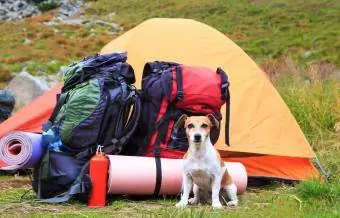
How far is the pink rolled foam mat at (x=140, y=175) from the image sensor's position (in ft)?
18.8

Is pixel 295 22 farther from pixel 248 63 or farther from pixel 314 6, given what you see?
pixel 248 63

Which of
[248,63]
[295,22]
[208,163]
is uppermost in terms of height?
[295,22]

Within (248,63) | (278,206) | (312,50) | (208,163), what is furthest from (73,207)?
(312,50)

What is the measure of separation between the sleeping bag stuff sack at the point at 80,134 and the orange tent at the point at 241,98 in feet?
4.62

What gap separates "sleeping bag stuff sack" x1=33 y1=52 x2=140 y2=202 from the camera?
5.88 metres

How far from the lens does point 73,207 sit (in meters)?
5.57

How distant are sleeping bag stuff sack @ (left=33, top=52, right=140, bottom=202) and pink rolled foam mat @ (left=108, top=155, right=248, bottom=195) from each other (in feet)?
0.82

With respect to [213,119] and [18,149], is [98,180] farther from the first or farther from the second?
[213,119]

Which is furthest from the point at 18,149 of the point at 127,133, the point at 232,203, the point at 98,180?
the point at 232,203

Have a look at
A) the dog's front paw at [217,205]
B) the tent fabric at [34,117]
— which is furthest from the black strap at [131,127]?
the tent fabric at [34,117]

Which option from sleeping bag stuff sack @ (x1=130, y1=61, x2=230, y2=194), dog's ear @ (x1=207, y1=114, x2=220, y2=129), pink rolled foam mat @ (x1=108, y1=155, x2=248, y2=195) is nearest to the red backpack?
sleeping bag stuff sack @ (x1=130, y1=61, x2=230, y2=194)

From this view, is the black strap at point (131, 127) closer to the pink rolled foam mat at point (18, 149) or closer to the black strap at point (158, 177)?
the black strap at point (158, 177)

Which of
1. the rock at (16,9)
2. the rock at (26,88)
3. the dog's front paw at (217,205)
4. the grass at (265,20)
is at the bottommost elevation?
the dog's front paw at (217,205)

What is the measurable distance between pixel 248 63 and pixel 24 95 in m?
7.70
